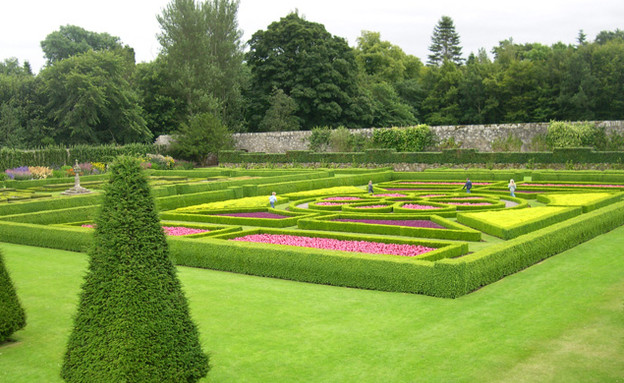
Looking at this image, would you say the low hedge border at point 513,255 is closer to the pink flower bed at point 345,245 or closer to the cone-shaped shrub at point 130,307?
the pink flower bed at point 345,245

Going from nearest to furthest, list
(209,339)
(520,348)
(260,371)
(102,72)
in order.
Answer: (260,371) → (520,348) → (209,339) → (102,72)

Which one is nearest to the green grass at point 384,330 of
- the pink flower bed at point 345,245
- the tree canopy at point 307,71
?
the pink flower bed at point 345,245

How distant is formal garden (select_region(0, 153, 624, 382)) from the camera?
5820mm

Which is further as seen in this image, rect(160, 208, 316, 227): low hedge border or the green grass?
rect(160, 208, 316, 227): low hedge border

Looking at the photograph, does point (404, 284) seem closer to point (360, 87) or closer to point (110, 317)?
point (110, 317)

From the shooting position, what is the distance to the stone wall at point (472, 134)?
117ft

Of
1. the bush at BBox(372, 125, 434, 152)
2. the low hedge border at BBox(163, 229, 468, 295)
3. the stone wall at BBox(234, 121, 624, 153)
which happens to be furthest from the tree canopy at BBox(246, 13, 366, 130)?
the low hedge border at BBox(163, 229, 468, 295)

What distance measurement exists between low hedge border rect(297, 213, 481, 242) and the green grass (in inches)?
101

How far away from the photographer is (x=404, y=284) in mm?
8727

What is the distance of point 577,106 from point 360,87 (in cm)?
1640

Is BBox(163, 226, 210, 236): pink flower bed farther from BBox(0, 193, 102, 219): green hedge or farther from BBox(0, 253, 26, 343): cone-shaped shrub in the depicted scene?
BBox(0, 253, 26, 343): cone-shaped shrub

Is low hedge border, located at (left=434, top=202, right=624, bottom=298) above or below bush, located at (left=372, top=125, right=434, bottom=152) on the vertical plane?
below

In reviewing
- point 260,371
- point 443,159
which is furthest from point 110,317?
point 443,159

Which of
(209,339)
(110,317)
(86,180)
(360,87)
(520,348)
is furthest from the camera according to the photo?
(360,87)
